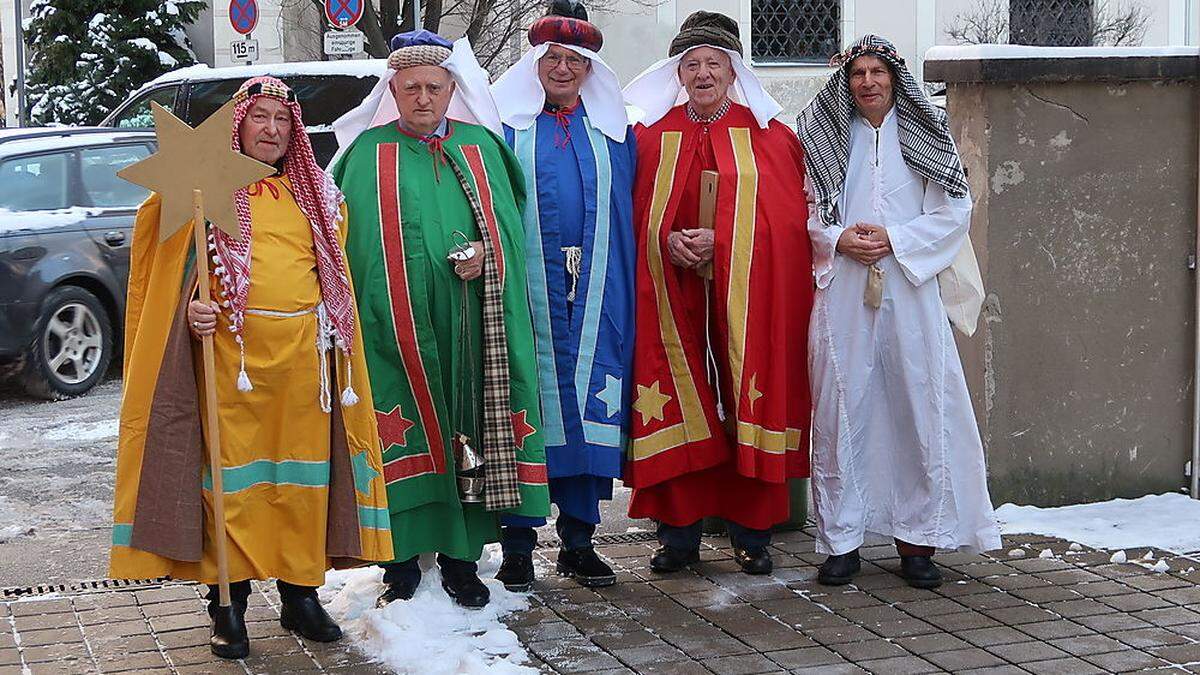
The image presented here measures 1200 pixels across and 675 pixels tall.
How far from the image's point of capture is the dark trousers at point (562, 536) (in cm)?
577

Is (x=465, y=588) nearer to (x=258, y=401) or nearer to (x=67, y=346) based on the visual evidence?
(x=258, y=401)

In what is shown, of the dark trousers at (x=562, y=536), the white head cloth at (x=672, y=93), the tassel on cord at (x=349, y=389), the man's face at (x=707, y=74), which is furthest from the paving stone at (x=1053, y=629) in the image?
the tassel on cord at (x=349, y=389)

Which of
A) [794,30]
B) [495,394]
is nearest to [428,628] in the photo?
[495,394]

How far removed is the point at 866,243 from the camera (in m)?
5.70

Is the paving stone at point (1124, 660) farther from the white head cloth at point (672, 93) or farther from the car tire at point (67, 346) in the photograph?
the car tire at point (67, 346)

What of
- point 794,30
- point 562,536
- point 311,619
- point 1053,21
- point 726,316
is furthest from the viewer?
point 1053,21

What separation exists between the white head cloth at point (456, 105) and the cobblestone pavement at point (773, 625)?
164 cm

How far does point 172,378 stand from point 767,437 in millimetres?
2101

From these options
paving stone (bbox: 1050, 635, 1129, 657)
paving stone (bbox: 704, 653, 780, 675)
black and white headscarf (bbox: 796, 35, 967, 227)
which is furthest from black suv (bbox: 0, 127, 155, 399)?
paving stone (bbox: 1050, 635, 1129, 657)

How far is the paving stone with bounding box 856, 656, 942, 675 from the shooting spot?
487cm

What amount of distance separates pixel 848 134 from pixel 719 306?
777mm

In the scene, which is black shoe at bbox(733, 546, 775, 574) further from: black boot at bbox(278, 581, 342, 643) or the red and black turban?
the red and black turban

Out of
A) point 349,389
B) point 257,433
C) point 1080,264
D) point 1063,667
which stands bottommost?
point 1063,667

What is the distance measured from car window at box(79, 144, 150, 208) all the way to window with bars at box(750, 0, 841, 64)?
14019mm
